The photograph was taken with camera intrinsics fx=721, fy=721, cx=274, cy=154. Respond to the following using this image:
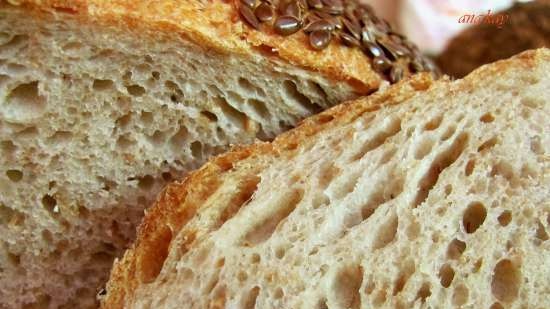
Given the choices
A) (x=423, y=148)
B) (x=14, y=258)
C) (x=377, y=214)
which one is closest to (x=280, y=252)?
(x=377, y=214)

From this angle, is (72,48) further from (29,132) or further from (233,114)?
(233,114)

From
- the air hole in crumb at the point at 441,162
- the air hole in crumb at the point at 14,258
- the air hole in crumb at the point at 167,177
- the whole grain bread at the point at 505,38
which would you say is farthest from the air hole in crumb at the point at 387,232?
the whole grain bread at the point at 505,38

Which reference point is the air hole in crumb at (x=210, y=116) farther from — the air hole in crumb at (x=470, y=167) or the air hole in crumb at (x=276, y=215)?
the air hole in crumb at (x=470, y=167)

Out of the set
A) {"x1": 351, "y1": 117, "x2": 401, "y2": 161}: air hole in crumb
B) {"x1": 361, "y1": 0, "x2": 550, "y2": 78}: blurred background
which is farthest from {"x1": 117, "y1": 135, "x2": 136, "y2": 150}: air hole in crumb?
{"x1": 361, "y1": 0, "x2": 550, "y2": 78}: blurred background

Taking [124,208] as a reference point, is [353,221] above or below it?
above

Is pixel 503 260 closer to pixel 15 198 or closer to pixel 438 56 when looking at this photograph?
pixel 15 198

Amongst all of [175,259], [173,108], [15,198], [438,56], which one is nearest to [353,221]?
[175,259]

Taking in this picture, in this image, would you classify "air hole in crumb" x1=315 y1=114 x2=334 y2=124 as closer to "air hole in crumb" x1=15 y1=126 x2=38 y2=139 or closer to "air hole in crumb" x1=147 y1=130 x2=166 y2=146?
"air hole in crumb" x1=147 y1=130 x2=166 y2=146
